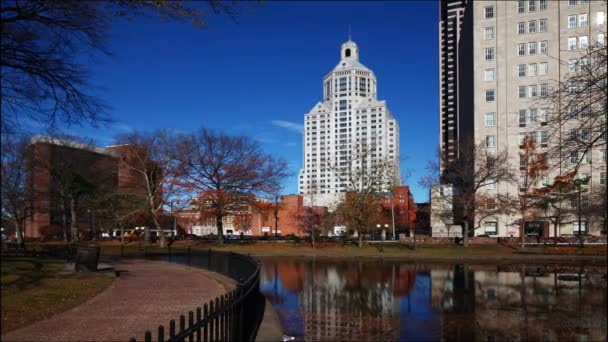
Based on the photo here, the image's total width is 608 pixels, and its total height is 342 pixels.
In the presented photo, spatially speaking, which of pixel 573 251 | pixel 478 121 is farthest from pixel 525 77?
pixel 573 251

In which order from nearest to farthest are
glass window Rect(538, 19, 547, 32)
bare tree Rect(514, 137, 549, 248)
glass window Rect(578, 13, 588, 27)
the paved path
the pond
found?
the paved path < the pond < bare tree Rect(514, 137, 549, 248) < glass window Rect(578, 13, 588, 27) < glass window Rect(538, 19, 547, 32)

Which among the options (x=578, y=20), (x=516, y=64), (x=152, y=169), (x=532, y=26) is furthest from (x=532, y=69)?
(x=152, y=169)

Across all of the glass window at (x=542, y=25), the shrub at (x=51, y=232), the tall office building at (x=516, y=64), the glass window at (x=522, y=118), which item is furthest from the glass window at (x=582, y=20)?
the shrub at (x=51, y=232)

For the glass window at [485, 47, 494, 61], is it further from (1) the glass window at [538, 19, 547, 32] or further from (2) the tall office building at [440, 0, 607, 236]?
(1) the glass window at [538, 19, 547, 32]

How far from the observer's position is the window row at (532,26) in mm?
61531

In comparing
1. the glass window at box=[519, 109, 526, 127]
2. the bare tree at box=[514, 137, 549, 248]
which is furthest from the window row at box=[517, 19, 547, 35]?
the bare tree at box=[514, 137, 549, 248]

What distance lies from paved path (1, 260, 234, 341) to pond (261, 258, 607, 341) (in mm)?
2576

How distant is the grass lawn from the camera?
36.1 feet

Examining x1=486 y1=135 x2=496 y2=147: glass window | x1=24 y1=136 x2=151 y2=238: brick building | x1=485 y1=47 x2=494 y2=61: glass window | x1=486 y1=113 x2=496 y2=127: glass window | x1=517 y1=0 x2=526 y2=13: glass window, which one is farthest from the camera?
x1=485 y1=47 x2=494 y2=61: glass window

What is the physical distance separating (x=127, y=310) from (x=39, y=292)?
148 inches

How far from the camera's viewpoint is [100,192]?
51.6 meters

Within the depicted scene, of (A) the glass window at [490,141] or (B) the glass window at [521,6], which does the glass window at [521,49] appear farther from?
(A) the glass window at [490,141]

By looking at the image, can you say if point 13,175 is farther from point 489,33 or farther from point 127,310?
point 489,33

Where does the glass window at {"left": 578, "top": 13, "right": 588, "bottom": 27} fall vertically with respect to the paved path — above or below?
above
